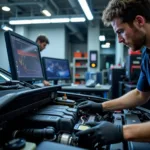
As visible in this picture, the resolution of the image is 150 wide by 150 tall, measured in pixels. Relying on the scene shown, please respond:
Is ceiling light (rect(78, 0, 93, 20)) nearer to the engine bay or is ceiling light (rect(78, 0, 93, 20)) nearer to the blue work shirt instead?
the blue work shirt

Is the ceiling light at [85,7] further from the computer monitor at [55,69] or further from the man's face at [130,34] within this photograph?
the man's face at [130,34]

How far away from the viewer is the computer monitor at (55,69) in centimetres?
285

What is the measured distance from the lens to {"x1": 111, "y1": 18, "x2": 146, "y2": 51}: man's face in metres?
1.13

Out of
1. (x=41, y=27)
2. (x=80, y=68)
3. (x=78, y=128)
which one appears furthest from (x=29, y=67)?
(x=41, y=27)

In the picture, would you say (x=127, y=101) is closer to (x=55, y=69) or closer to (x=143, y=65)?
(x=143, y=65)

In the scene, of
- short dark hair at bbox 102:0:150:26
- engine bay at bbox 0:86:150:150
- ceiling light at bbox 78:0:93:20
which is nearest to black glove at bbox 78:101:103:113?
engine bay at bbox 0:86:150:150

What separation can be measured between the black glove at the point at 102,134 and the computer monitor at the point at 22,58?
20.9 inches

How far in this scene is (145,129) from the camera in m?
0.79

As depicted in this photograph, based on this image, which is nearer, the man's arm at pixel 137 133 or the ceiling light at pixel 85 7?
the man's arm at pixel 137 133

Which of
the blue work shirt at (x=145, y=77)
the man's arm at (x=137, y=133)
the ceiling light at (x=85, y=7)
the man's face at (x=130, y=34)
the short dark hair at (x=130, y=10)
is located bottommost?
the man's arm at (x=137, y=133)

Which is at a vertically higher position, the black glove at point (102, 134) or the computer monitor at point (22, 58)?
the computer monitor at point (22, 58)

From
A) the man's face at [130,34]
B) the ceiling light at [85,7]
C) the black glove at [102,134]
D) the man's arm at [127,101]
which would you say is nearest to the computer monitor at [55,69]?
the man's arm at [127,101]

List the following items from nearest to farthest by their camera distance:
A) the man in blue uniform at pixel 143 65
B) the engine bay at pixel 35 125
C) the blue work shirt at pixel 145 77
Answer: the engine bay at pixel 35 125
the man in blue uniform at pixel 143 65
the blue work shirt at pixel 145 77

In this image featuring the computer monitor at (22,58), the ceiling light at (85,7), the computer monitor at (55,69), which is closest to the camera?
the computer monitor at (22,58)
